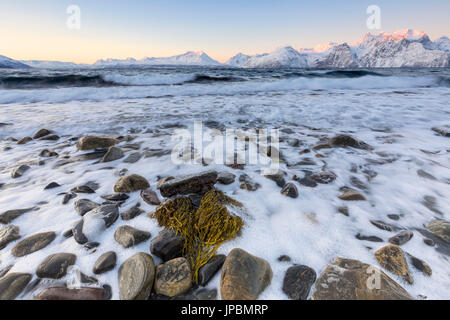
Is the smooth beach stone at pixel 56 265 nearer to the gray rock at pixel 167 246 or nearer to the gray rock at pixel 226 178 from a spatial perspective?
the gray rock at pixel 167 246

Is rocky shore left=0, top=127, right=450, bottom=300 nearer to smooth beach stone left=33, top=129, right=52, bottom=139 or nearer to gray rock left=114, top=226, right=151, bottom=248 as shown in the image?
gray rock left=114, top=226, right=151, bottom=248

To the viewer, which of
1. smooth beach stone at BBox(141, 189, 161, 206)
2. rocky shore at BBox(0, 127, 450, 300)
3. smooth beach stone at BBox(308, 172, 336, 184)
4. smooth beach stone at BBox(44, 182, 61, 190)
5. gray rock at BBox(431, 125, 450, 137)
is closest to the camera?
rocky shore at BBox(0, 127, 450, 300)

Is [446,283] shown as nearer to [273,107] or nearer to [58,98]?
[273,107]

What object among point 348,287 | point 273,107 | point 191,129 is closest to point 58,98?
point 191,129

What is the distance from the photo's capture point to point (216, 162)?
2906 millimetres

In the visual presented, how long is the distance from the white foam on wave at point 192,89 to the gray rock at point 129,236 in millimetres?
9797

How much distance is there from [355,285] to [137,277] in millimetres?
1279

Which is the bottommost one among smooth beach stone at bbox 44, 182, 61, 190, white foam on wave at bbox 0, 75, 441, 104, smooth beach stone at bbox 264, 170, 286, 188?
smooth beach stone at bbox 44, 182, 61, 190

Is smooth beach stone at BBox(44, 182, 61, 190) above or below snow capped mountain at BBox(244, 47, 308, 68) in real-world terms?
below

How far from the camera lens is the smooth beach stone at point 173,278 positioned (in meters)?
1.15

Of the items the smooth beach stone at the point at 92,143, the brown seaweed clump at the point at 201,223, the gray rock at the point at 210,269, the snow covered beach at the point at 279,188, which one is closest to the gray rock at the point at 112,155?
the snow covered beach at the point at 279,188

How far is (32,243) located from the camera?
4.79 feet

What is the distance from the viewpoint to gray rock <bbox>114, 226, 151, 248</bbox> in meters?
1.45

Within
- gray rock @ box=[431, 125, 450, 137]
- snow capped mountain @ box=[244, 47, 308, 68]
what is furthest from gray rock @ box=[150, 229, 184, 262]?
snow capped mountain @ box=[244, 47, 308, 68]
